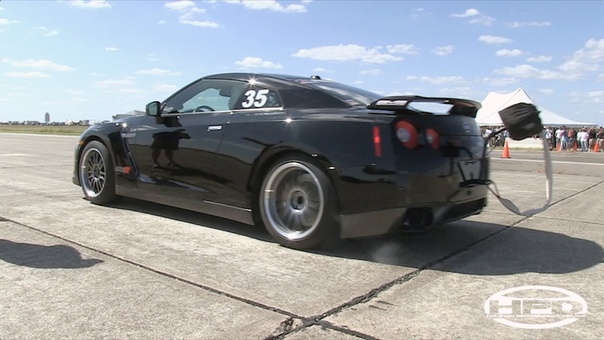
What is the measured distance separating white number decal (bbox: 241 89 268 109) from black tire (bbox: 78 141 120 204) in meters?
1.89

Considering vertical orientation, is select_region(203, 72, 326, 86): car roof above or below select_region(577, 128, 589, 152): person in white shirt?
above

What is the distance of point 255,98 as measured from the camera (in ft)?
14.0

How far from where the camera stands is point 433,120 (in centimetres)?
355

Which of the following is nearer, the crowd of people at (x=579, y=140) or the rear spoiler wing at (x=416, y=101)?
the rear spoiler wing at (x=416, y=101)

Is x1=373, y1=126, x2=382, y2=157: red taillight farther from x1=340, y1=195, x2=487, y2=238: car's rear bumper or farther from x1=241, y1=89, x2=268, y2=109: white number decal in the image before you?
x1=241, y1=89, x2=268, y2=109: white number decal

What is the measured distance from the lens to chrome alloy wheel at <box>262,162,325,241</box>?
12.3 feet

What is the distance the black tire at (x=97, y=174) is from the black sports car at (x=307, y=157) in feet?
1.01

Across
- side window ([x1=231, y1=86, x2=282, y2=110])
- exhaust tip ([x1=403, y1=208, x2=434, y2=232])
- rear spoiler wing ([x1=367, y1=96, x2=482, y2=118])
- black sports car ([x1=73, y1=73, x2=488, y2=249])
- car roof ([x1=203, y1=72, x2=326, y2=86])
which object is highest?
car roof ([x1=203, y1=72, x2=326, y2=86])

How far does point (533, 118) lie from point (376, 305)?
222 centimetres

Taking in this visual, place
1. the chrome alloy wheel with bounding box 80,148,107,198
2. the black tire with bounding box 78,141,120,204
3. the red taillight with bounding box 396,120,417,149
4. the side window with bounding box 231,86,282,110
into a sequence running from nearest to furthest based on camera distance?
1. the red taillight with bounding box 396,120,417,149
2. the side window with bounding box 231,86,282,110
3. the black tire with bounding box 78,141,120,204
4. the chrome alloy wheel with bounding box 80,148,107,198

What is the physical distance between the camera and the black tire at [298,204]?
357cm

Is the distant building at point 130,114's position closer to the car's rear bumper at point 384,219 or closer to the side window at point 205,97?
the side window at point 205,97

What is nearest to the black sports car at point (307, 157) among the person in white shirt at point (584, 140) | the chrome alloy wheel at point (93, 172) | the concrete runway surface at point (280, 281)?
the concrete runway surface at point (280, 281)

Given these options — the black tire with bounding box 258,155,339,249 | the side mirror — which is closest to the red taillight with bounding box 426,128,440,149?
the black tire with bounding box 258,155,339,249
